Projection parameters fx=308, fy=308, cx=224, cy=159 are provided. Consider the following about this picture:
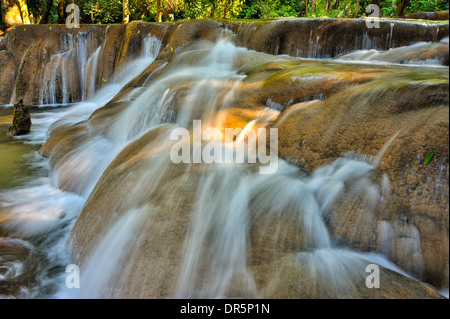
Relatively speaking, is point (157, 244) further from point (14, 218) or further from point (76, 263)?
point (14, 218)

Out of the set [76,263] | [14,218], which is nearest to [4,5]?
[14,218]

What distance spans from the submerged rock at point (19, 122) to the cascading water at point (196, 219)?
9.70 feet

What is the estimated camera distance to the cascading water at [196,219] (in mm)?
2498

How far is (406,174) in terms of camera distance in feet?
8.83

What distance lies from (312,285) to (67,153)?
4444mm

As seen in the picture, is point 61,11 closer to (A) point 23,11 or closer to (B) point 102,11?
(A) point 23,11

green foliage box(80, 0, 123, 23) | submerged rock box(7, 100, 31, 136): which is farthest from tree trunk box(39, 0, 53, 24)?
submerged rock box(7, 100, 31, 136)

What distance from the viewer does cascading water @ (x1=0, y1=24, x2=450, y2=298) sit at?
2.50 metres

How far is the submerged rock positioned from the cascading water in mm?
2956

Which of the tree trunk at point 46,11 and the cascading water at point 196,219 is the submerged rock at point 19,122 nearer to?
the cascading water at point 196,219

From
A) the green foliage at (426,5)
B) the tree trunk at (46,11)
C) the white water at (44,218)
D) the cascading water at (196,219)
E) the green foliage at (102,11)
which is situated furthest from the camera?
the green foliage at (102,11)

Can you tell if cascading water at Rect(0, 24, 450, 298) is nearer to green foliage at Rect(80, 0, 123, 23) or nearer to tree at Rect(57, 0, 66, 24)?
tree at Rect(57, 0, 66, 24)

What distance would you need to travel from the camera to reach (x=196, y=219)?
2.91 metres

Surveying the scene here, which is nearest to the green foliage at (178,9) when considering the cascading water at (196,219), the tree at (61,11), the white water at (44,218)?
the tree at (61,11)
